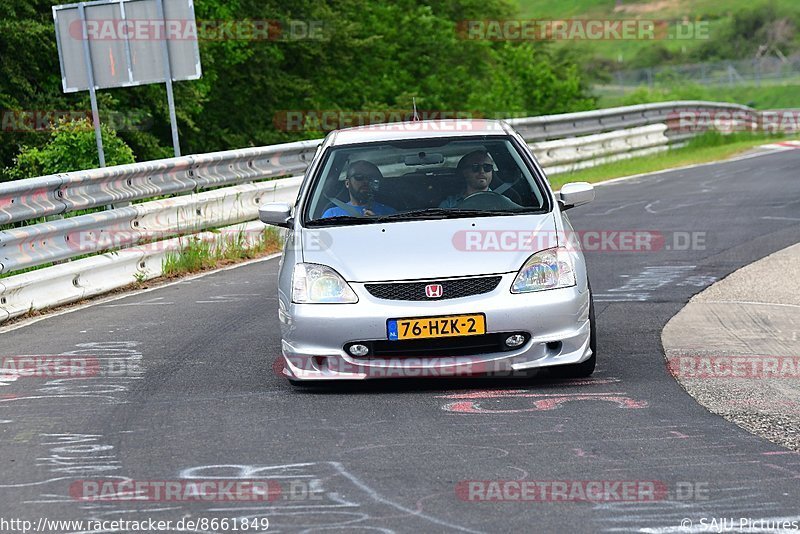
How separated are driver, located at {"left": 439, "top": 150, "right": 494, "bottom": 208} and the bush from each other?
9718mm

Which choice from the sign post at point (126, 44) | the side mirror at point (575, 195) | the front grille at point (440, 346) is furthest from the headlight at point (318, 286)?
the sign post at point (126, 44)

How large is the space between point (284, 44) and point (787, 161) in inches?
932

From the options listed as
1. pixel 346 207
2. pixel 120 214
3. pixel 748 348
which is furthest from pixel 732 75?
pixel 346 207

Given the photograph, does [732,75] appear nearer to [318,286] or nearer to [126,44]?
[126,44]

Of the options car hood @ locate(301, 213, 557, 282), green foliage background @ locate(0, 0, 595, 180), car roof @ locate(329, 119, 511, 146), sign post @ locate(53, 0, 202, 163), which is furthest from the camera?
green foliage background @ locate(0, 0, 595, 180)

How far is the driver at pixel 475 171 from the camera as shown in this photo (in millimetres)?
8359

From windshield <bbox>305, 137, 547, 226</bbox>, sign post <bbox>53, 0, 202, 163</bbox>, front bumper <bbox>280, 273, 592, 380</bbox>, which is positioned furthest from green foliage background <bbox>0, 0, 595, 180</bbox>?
front bumper <bbox>280, 273, 592, 380</bbox>

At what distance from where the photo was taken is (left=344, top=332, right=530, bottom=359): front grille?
7.25 m

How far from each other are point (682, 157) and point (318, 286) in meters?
19.5

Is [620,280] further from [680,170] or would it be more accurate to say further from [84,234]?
[680,170]

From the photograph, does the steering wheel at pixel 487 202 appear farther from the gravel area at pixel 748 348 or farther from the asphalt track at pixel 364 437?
the gravel area at pixel 748 348

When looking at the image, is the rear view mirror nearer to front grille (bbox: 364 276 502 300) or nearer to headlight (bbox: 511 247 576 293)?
headlight (bbox: 511 247 576 293)

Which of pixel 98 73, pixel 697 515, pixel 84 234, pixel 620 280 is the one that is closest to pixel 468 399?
pixel 697 515

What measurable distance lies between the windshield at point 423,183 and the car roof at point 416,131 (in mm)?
51
